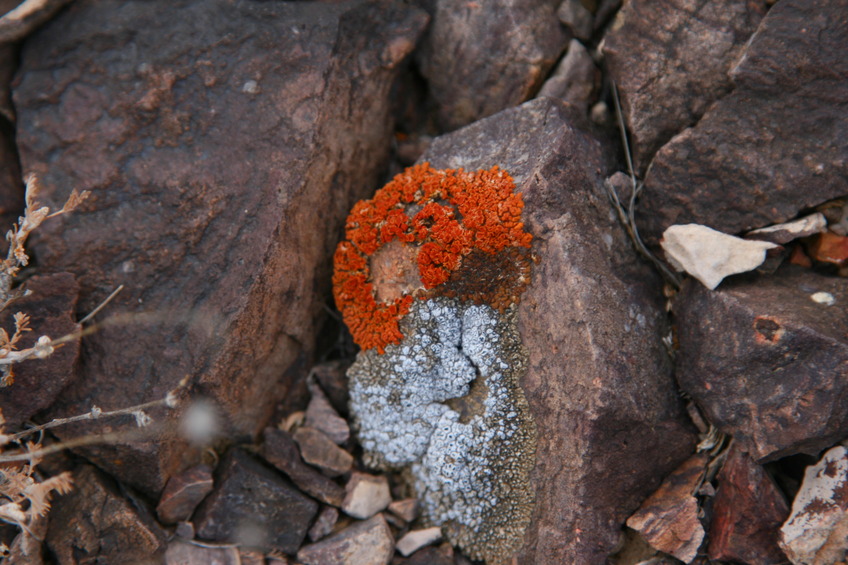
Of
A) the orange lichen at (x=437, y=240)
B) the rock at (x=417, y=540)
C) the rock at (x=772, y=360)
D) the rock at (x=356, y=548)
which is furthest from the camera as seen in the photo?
the rock at (x=417, y=540)

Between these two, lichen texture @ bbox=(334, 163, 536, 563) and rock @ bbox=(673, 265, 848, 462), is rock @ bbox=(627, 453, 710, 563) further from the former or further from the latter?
lichen texture @ bbox=(334, 163, 536, 563)

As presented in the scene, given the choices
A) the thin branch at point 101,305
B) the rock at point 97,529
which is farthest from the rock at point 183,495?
the thin branch at point 101,305

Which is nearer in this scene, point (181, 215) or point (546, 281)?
point (546, 281)

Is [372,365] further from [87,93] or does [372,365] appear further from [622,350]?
[87,93]


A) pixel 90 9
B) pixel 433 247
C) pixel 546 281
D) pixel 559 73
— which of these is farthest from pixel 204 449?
pixel 559 73

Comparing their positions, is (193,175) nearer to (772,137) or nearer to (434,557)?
(434,557)

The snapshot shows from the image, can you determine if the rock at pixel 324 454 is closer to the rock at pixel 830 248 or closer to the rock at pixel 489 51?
the rock at pixel 489 51

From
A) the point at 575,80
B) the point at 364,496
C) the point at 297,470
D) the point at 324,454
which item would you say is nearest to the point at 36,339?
the point at 297,470
